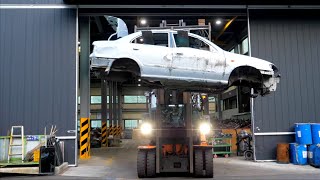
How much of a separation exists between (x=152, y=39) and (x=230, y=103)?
833 inches

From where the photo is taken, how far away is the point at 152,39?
823 cm

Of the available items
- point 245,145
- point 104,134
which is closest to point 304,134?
point 245,145

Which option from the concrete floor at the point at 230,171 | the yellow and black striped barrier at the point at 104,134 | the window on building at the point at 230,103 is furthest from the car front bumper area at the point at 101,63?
the window on building at the point at 230,103

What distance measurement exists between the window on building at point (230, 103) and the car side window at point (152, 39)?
61.8 ft

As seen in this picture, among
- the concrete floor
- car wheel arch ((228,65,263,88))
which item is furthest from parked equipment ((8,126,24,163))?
car wheel arch ((228,65,263,88))

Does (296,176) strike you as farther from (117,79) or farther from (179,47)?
(117,79)

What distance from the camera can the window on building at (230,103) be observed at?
26.8 m

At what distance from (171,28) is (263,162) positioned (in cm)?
665

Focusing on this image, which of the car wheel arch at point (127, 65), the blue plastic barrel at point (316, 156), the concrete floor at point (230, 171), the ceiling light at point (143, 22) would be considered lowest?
the concrete floor at point (230, 171)

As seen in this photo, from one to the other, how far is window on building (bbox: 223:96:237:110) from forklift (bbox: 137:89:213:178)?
1754 centimetres

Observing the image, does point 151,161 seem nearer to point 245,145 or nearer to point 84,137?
point 84,137

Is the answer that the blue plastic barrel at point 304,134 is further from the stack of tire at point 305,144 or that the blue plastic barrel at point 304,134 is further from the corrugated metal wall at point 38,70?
the corrugated metal wall at point 38,70

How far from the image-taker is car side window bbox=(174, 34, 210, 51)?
26.7ft

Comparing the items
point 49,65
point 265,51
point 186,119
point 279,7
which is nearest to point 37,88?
point 49,65
